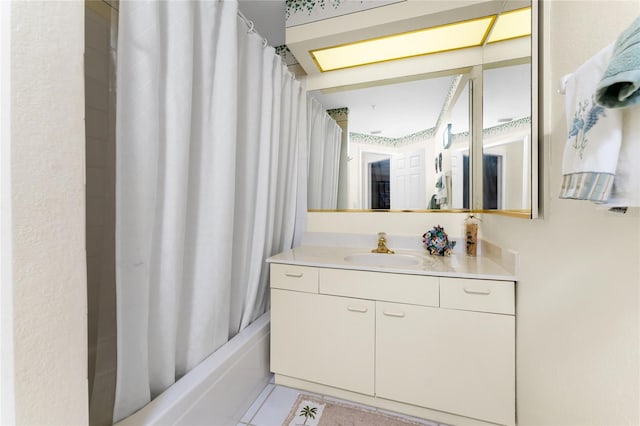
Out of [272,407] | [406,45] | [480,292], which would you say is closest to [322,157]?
[406,45]

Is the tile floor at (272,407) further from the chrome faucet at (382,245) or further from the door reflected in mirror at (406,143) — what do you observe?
the door reflected in mirror at (406,143)

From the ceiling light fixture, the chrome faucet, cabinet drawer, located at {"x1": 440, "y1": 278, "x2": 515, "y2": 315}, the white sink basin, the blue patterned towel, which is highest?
the ceiling light fixture

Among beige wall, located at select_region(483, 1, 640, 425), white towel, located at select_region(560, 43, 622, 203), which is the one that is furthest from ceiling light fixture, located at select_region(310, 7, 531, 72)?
white towel, located at select_region(560, 43, 622, 203)

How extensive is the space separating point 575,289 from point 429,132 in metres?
1.30

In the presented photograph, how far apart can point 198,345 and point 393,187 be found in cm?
148

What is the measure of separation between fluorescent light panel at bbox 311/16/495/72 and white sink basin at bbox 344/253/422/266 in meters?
1.33

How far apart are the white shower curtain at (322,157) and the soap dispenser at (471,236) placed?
2.91 ft

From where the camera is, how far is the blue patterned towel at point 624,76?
413 mm

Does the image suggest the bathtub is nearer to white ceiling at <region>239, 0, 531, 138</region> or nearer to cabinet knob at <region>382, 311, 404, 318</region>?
cabinet knob at <region>382, 311, 404, 318</region>

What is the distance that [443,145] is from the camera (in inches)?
69.5

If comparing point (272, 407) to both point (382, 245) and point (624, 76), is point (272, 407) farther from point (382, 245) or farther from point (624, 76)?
point (624, 76)

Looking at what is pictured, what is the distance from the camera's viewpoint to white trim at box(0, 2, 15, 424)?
41 centimetres

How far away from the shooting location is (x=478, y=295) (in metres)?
1.18

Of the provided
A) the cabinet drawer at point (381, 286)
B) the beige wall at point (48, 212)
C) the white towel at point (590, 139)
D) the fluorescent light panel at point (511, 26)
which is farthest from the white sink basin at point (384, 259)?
the beige wall at point (48, 212)
